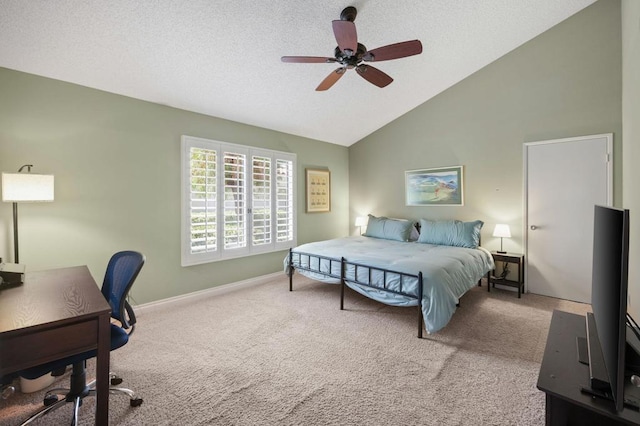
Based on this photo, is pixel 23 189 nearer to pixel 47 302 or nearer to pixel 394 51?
pixel 47 302

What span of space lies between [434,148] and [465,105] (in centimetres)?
78

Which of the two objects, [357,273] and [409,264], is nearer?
[409,264]

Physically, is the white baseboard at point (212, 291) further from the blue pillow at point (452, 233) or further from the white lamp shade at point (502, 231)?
the white lamp shade at point (502, 231)

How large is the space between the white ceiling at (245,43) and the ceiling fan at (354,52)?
484 millimetres

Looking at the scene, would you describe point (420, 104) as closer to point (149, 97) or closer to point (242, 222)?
point (242, 222)

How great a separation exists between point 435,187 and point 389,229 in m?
1.09

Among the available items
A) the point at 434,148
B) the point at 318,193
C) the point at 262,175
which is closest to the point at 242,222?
the point at 262,175

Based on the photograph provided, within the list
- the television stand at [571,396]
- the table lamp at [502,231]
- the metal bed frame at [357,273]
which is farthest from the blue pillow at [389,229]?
the television stand at [571,396]

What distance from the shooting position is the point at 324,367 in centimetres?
226

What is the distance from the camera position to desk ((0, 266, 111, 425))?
47.2 inches

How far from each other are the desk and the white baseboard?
1777mm

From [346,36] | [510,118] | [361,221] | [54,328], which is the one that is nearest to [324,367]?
[54,328]

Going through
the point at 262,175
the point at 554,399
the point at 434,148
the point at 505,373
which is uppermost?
the point at 434,148

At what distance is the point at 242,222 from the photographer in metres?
4.25
